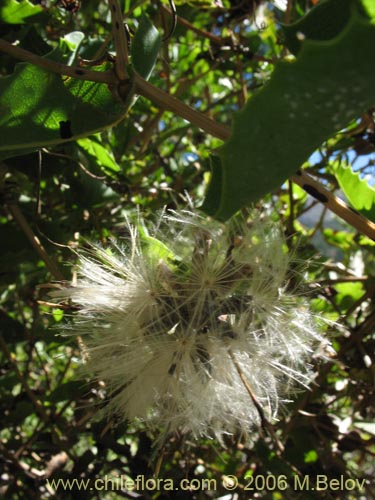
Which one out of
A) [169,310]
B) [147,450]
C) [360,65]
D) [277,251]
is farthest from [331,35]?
[147,450]

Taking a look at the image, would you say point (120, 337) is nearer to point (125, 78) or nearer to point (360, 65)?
point (125, 78)

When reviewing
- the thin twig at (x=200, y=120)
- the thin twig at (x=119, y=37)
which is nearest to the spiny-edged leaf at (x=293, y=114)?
the thin twig at (x=200, y=120)

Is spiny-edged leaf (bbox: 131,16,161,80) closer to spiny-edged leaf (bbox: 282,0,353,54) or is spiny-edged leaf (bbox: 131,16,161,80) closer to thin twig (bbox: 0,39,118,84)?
thin twig (bbox: 0,39,118,84)

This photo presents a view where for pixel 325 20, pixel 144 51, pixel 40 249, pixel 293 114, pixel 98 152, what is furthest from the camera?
pixel 98 152

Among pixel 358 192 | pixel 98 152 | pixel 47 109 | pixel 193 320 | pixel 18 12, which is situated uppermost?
pixel 18 12

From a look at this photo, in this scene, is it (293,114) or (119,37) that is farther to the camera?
(119,37)

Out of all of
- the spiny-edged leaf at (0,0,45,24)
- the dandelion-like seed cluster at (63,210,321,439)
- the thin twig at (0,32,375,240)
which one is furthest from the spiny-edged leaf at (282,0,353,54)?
the spiny-edged leaf at (0,0,45,24)

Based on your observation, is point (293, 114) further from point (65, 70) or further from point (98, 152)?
point (98, 152)

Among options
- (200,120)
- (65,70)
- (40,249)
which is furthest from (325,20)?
(40,249)
